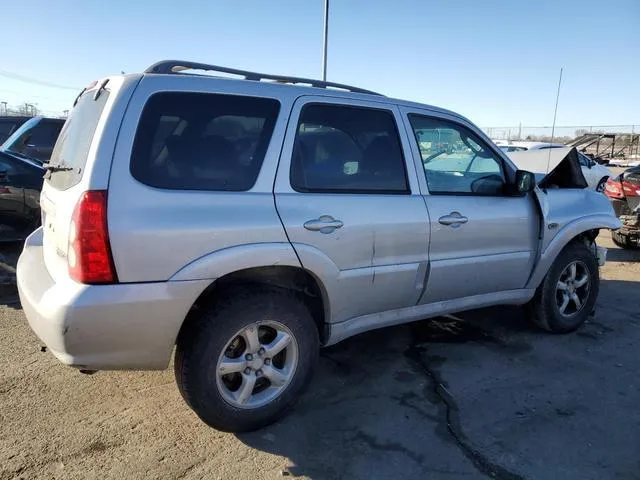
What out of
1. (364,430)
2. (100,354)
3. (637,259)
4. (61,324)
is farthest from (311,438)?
(637,259)

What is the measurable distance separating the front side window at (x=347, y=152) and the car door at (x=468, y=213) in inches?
8.0

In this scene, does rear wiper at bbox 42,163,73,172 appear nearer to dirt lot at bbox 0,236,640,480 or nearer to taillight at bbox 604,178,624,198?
dirt lot at bbox 0,236,640,480

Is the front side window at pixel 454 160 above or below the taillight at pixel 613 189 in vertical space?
above

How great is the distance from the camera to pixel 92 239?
8.03 ft

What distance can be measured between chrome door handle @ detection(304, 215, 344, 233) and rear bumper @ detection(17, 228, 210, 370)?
0.67 m

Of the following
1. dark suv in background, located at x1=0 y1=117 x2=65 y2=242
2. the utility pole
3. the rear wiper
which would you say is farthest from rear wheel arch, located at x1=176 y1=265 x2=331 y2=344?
the utility pole

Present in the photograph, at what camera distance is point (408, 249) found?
3.44 metres

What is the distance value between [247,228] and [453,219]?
5.12 ft

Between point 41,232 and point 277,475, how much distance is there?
7.09ft

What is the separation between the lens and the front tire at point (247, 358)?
9.07 ft

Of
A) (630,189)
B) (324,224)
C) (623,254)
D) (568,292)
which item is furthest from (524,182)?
(623,254)

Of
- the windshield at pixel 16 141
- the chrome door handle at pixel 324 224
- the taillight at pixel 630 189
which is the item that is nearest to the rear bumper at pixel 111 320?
the chrome door handle at pixel 324 224

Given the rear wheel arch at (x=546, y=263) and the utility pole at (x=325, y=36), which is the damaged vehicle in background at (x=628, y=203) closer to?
the rear wheel arch at (x=546, y=263)

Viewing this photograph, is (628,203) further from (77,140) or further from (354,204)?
(77,140)
